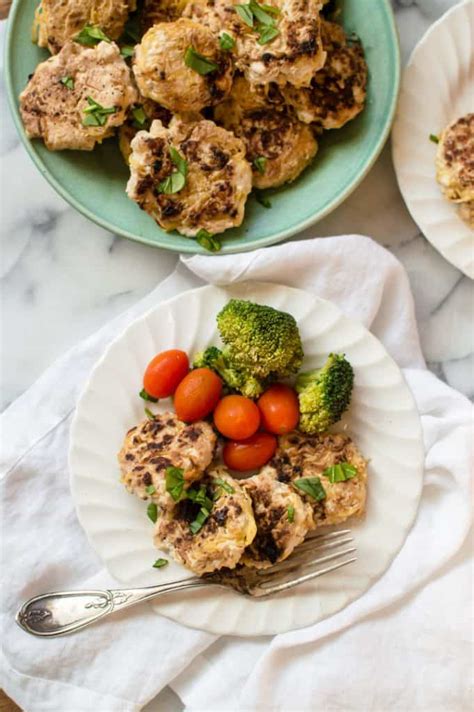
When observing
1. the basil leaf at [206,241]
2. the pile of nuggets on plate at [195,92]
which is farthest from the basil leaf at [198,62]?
the basil leaf at [206,241]

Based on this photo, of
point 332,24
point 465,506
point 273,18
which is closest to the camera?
point 273,18

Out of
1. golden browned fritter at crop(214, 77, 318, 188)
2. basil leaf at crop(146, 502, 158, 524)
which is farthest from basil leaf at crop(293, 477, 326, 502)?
golden browned fritter at crop(214, 77, 318, 188)

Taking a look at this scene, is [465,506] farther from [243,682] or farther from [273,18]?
[273,18]

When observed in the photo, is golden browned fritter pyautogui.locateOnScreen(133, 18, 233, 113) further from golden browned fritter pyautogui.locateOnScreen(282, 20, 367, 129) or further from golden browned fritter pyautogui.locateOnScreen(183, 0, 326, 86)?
golden browned fritter pyautogui.locateOnScreen(282, 20, 367, 129)

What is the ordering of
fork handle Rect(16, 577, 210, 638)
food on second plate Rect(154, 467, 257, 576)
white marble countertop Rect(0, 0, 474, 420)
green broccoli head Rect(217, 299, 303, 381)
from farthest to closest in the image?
white marble countertop Rect(0, 0, 474, 420), fork handle Rect(16, 577, 210, 638), green broccoli head Rect(217, 299, 303, 381), food on second plate Rect(154, 467, 257, 576)

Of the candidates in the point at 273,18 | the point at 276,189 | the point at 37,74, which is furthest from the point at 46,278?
the point at 273,18

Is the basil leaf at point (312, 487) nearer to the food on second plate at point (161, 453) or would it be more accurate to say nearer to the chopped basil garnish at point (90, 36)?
the food on second plate at point (161, 453)
